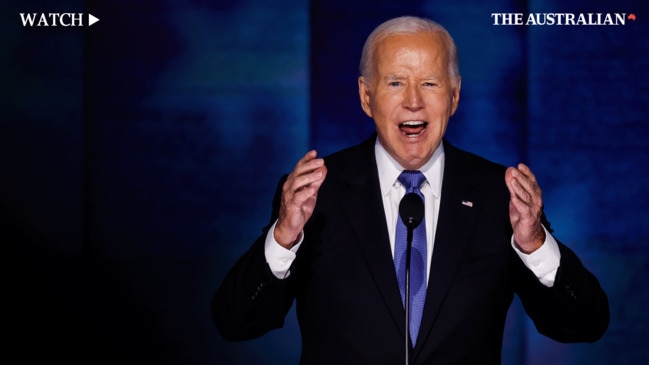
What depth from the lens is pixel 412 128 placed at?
243 centimetres

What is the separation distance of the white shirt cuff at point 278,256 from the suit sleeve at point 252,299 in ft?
0.04

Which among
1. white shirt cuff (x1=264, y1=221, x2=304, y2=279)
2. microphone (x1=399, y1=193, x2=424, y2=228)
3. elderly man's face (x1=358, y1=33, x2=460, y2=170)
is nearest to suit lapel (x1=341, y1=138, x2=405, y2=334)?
Answer: elderly man's face (x1=358, y1=33, x2=460, y2=170)

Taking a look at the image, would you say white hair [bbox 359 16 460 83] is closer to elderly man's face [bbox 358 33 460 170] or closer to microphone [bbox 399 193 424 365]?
elderly man's face [bbox 358 33 460 170]

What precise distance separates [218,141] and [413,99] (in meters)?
1.17

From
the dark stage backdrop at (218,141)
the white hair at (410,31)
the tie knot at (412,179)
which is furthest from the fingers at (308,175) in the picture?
the dark stage backdrop at (218,141)

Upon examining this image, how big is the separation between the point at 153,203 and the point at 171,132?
0.27m

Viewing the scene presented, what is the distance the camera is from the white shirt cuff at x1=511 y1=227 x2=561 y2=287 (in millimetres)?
2197

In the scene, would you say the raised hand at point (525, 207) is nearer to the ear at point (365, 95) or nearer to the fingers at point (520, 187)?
the fingers at point (520, 187)

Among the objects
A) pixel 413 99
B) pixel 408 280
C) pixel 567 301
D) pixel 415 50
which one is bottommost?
pixel 567 301

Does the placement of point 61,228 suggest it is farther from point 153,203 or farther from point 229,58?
point 229,58

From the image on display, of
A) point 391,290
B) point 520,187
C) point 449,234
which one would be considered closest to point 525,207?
point 520,187

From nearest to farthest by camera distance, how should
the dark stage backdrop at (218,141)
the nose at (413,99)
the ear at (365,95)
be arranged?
1. the nose at (413,99)
2. the ear at (365,95)
3. the dark stage backdrop at (218,141)

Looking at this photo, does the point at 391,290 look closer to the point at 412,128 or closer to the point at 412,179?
the point at 412,179

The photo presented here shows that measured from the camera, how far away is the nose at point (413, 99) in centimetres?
240
